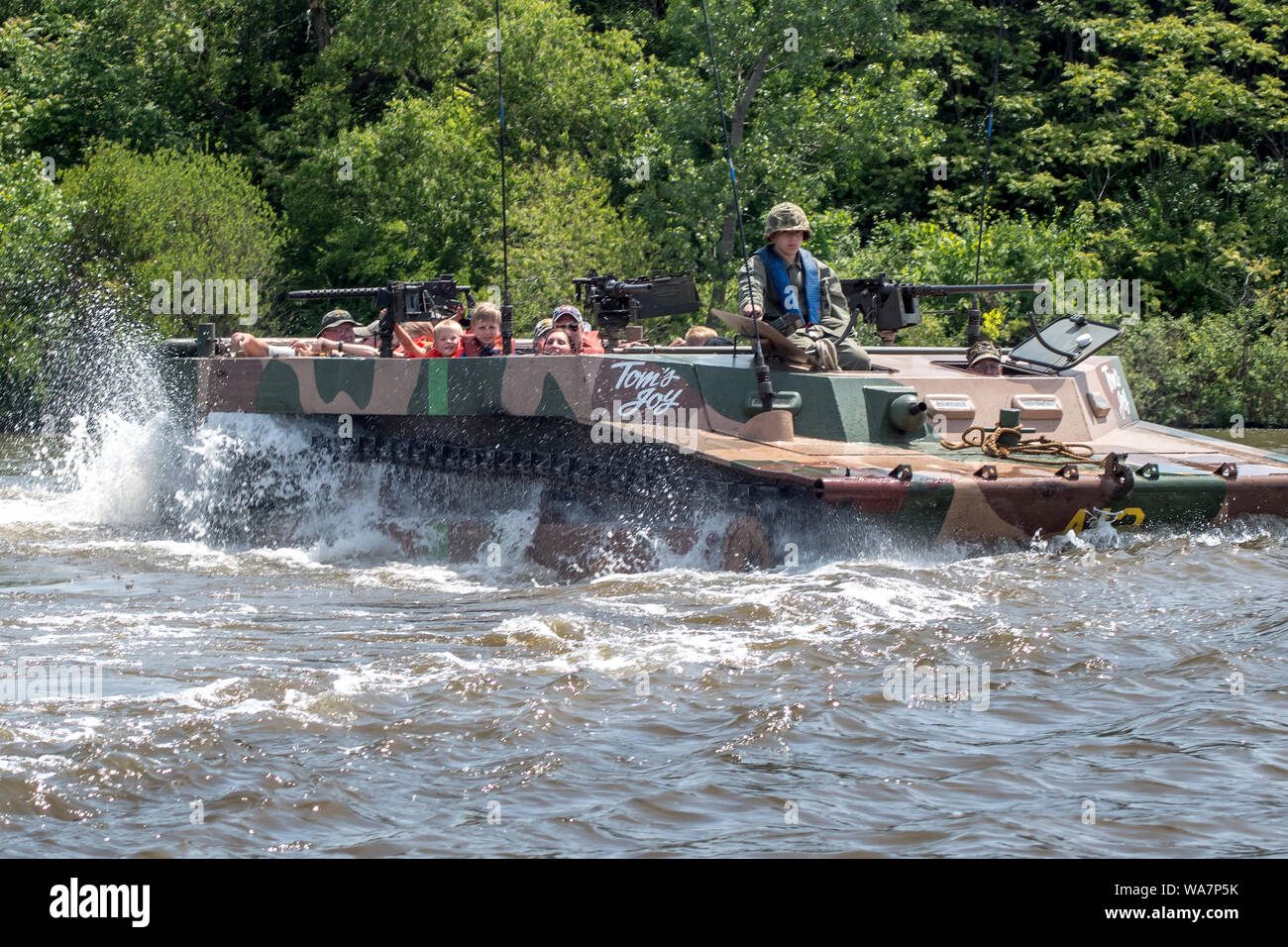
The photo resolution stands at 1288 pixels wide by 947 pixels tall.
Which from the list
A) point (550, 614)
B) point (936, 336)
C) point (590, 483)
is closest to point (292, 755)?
point (550, 614)

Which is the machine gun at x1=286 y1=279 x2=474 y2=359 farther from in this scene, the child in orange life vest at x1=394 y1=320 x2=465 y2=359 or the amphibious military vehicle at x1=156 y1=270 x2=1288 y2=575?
the child in orange life vest at x1=394 y1=320 x2=465 y2=359

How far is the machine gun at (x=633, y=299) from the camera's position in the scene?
12.8 meters

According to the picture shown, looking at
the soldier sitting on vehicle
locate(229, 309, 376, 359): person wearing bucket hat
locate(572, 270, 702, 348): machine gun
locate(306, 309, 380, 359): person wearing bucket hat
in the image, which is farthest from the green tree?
the soldier sitting on vehicle

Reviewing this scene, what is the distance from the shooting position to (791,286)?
11.1m

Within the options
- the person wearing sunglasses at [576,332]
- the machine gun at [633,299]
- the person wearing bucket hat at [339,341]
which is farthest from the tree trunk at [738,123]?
the person wearing sunglasses at [576,332]

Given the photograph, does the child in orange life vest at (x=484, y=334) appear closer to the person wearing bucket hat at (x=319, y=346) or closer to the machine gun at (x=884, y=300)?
the person wearing bucket hat at (x=319, y=346)

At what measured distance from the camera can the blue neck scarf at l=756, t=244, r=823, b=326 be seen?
11117 mm

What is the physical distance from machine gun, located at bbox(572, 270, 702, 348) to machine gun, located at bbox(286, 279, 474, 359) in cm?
131

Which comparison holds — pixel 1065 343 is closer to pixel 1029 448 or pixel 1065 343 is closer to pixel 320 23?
pixel 1029 448

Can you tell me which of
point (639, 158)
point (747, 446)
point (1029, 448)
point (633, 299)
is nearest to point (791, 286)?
point (747, 446)

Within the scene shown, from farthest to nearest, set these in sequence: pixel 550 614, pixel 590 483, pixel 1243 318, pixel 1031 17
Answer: pixel 1031 17, pixel 1243 318, pixel 590 483, pixel 550 614
